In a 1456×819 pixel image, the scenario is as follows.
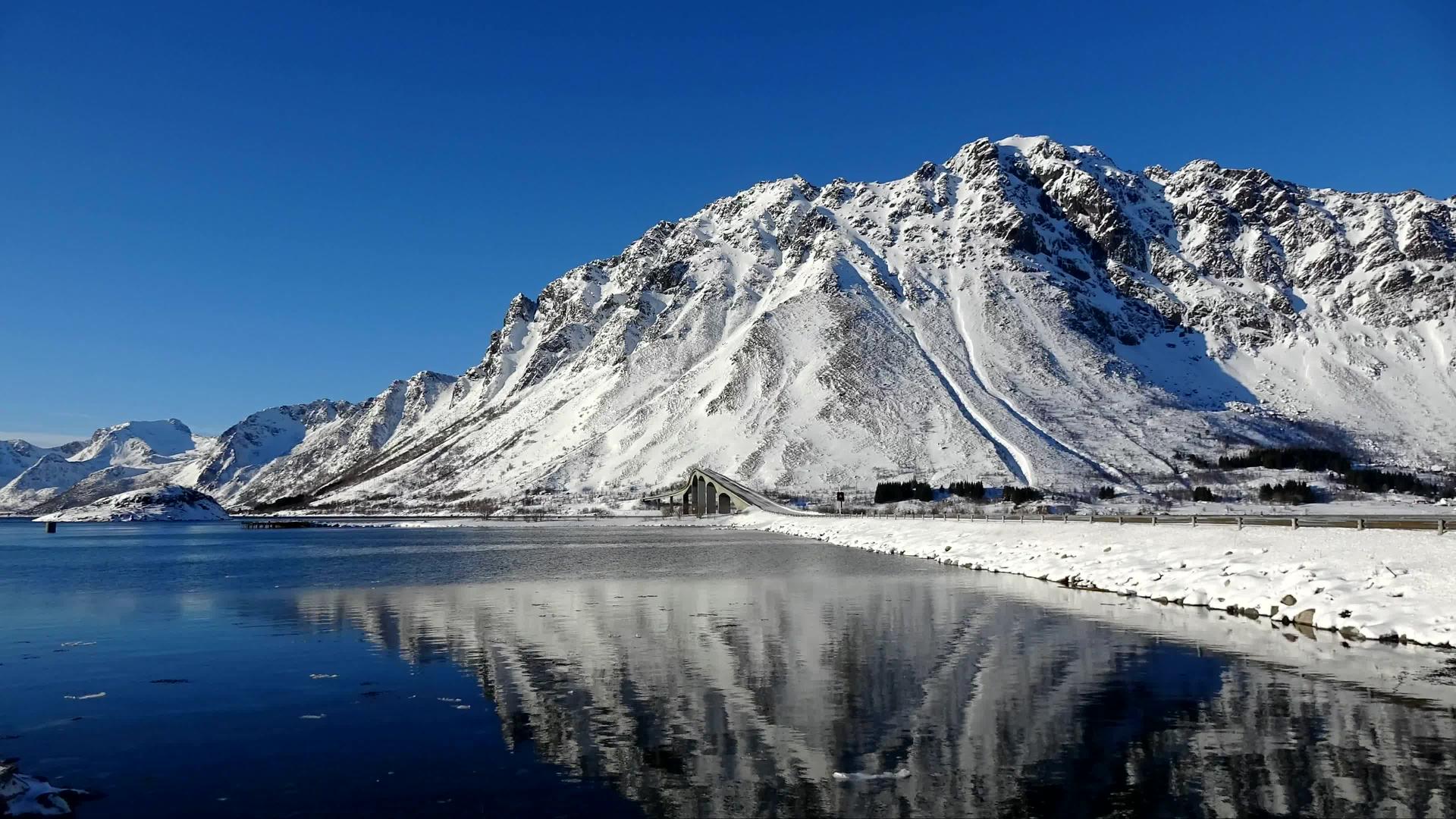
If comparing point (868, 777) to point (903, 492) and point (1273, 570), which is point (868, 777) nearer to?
point (1273, 570)

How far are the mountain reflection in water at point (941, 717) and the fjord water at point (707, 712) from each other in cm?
8

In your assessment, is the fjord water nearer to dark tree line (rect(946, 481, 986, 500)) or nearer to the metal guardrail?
the metal guardrail

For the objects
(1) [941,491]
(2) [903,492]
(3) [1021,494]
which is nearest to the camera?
(3) [1021,494]

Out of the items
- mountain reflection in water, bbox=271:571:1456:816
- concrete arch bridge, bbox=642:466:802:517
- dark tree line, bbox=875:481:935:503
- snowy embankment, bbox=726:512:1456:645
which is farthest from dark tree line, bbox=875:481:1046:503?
mountain reflection in water, bbox=271:571:1456:816

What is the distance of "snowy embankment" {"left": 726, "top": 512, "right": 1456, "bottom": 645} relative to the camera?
96.1 ft

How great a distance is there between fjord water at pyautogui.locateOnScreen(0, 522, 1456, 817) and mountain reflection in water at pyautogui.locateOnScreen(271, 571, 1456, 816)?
8cm

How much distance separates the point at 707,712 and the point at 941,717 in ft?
14.5

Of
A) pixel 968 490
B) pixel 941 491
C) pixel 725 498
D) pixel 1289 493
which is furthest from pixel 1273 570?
pixel 725 498

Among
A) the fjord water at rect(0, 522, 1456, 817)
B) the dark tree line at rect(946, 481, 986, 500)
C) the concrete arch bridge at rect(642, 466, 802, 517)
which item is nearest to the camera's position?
the fjord water at rect(0, 522, 1456, 817)

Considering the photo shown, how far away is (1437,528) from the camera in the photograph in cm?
3878

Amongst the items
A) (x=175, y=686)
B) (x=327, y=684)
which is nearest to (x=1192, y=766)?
(x=327, y=684)

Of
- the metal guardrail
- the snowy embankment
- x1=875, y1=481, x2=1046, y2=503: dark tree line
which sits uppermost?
x1=875, y1=481, x2=1046, y2=503: dark tree line

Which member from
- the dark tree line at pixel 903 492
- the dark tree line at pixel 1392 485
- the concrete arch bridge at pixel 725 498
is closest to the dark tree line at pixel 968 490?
the dark tree line at pixel 903 492

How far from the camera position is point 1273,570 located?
1428 inches
